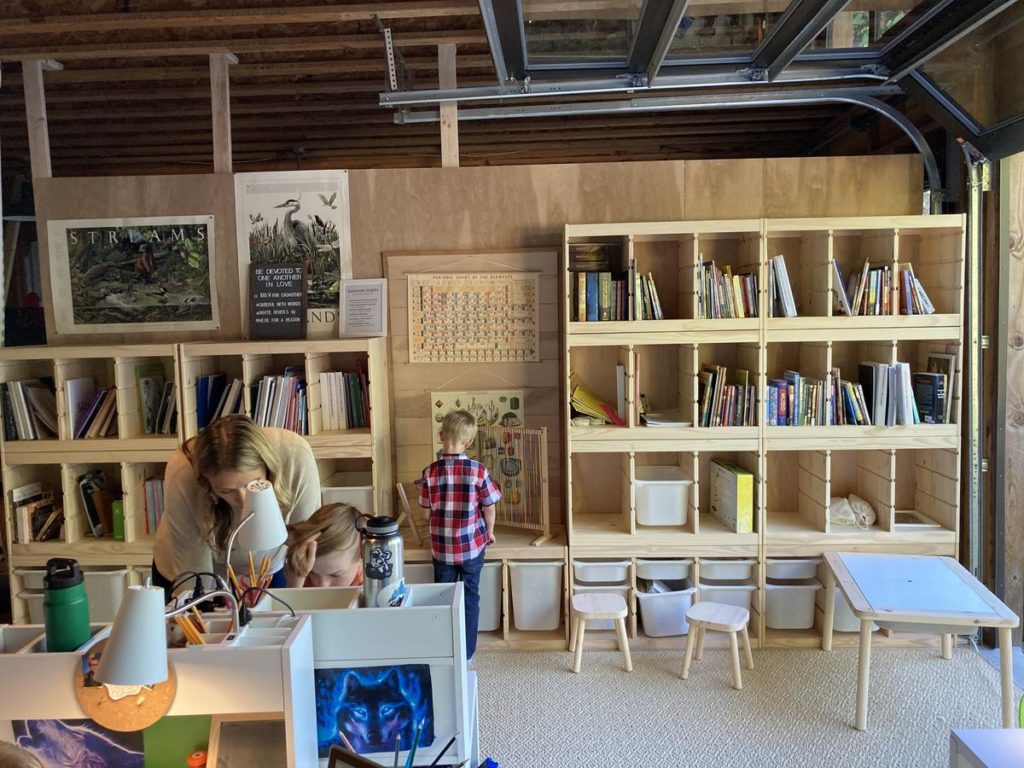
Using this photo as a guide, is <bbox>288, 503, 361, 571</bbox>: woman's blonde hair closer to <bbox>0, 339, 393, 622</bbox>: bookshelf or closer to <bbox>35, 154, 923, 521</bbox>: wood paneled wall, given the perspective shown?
<bbox>0, 339, 393, 622</bbox>: bookshelf

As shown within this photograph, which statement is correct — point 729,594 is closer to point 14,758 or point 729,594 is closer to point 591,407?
point 591,407

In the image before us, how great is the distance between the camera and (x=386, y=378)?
4.02m

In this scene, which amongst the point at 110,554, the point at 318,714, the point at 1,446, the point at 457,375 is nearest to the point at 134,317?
the point at 1,446

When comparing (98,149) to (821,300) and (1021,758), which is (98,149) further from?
(1021,758)

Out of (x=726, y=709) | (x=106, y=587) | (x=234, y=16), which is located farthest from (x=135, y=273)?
(x=726, y=709)

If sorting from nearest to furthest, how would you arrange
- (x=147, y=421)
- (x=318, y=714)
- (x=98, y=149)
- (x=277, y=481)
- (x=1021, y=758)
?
(x=318, y=714) → (x=1021, y=758) → (x=277, y=481) → (x=147, y=421) → (x=98, y=149)

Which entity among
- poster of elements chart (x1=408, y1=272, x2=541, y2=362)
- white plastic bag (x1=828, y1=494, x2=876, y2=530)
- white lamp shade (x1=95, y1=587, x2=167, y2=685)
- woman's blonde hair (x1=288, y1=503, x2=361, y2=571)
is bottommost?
white plastic bag (x1=828, y1=494, x2=876, y2=530)

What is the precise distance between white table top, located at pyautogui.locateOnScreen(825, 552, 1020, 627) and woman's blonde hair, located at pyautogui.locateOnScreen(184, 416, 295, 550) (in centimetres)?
236

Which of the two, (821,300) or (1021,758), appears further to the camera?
(821,300)

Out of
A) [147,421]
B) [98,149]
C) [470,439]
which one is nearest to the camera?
[470,439]

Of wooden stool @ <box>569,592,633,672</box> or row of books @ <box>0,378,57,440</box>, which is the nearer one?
wooden stool @ <box>569,592,633,672</box>

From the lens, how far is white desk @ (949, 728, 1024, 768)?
1.75m

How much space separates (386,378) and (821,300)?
2.33 m

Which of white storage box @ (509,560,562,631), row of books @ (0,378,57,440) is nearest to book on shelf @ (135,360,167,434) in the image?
row of books @ (0,378,57,440)
